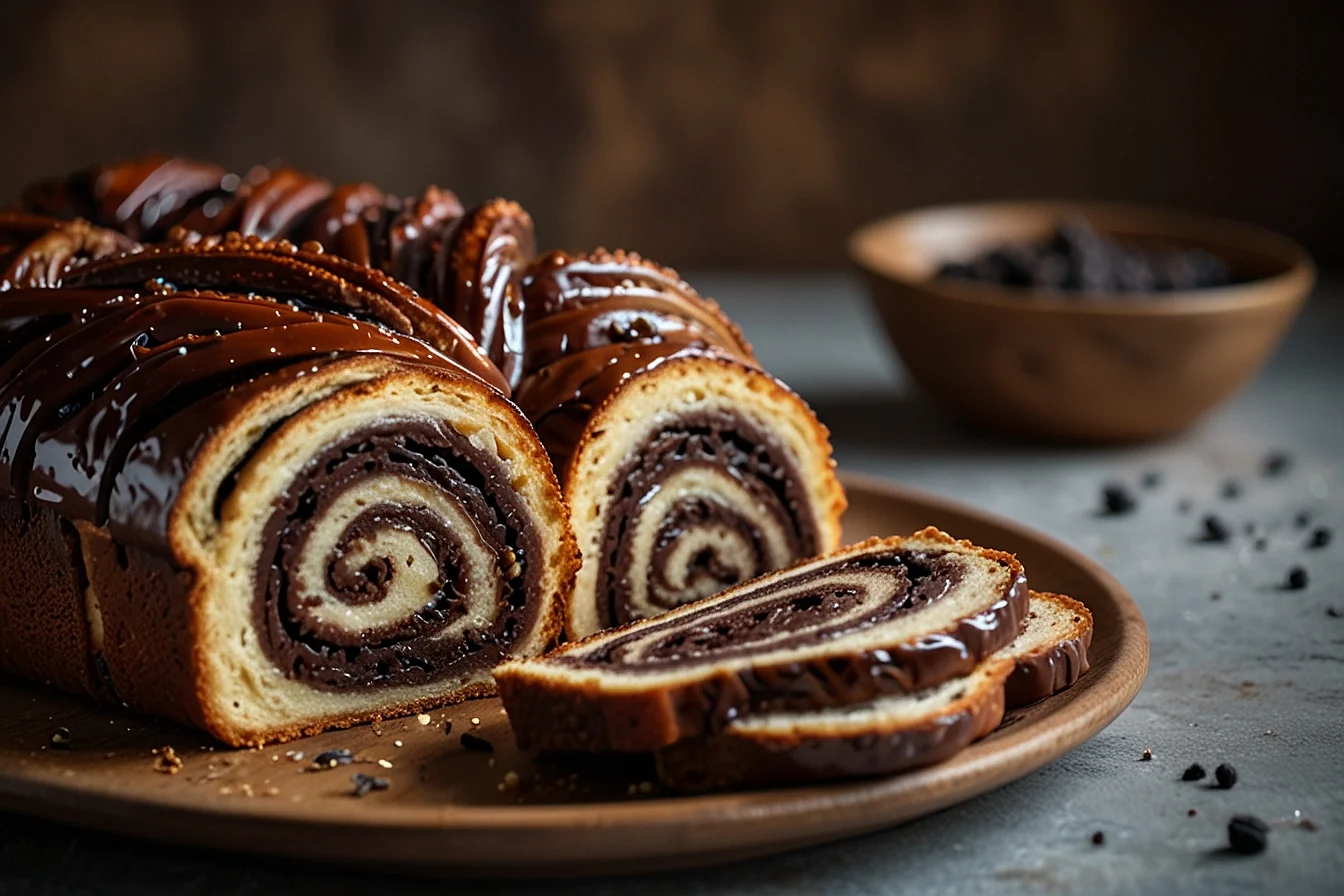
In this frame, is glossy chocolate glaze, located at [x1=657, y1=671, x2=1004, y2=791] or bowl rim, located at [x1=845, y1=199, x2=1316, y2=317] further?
bowl rim, located at [x1=845, y1=199, x2=1316, y2=317]

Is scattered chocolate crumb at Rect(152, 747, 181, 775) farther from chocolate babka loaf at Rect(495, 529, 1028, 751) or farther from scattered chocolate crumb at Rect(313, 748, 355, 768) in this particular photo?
chocolate babka loaf at Rect(495, 529, 1028, 751)

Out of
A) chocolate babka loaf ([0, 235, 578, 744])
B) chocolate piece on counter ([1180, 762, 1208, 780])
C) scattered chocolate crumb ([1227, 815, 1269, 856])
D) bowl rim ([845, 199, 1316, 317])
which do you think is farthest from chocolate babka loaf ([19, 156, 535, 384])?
bowl rim ([845, 199, 1316, 317])

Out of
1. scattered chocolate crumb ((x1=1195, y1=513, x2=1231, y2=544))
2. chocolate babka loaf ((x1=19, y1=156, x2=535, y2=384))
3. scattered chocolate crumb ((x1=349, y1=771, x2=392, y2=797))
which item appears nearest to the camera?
scattered chocolate crumb ((x1=349, y1=771, x2=392, y2=797))

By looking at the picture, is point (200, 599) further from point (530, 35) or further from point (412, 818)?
point (530, 35)

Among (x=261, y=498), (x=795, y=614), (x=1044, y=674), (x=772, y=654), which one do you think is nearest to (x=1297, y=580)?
(x=1044, y=674)

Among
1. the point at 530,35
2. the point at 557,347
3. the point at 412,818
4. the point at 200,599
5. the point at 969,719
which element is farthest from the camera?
the point at 530,35

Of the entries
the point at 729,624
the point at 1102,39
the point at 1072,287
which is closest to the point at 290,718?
the point at 729,624

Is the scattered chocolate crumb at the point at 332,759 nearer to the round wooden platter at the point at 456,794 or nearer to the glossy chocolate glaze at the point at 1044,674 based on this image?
the round wooden platter at the point at 456,794

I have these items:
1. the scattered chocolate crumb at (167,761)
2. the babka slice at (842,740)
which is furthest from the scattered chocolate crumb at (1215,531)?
the scattered chocolate crumb at (167,761)
